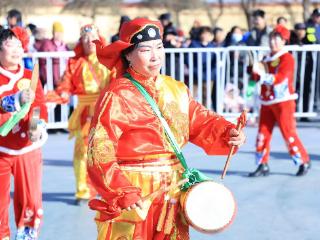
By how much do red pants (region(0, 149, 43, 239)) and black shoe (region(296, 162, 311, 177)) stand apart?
348cm

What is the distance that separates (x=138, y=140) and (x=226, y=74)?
7791 mm

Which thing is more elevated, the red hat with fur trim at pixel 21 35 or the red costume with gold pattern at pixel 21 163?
the red hat with fur trim at pixel 21 35

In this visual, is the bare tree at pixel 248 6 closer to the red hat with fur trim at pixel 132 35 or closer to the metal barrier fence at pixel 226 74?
the metal barrier fence at pixel 226 74

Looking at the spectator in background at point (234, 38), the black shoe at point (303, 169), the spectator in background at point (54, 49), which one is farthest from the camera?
the spectator in background at point (234, 38)

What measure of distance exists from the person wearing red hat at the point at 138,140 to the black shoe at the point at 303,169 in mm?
4069

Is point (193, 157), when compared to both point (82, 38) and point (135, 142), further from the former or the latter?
point (135, 142)

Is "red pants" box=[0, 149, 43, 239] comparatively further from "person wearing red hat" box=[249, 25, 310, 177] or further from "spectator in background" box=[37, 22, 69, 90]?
"spectator in background" box=[37, 22, 69, 90]

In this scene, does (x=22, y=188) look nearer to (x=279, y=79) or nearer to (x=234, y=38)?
(x=279, y=79)

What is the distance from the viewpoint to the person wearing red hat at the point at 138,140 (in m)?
3.71

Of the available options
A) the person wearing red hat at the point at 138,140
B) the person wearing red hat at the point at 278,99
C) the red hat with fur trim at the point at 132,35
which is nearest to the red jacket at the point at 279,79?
the person wearing red hat at the point at 278,99

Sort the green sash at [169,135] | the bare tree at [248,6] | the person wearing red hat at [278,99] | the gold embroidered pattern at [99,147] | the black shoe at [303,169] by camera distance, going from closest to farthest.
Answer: the gold embroidered pattern at [99,147] → the green sash at [169,135] → the person wearing red hat at [278,99] → the black shoe at [303,169] → the bare tree at [248,6]

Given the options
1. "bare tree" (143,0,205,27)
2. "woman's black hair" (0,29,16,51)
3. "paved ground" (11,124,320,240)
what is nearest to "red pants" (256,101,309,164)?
"paved ground" (11,124,320,240)

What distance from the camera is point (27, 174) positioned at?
5.29 m

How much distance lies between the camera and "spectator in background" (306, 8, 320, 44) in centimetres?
1140
